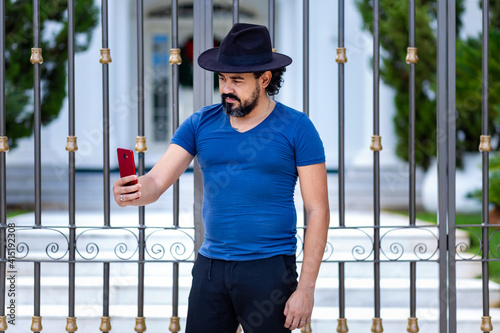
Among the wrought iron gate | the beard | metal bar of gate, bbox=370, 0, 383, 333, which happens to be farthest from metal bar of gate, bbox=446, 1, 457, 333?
the beard

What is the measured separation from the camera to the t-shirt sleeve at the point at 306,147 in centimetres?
199

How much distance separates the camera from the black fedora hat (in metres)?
1.99

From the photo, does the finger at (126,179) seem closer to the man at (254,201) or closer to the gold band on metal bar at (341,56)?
the man at (254,201)

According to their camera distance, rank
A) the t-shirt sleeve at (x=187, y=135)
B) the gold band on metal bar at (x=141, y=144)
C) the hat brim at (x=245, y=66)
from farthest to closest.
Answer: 1. the gold band on metal bar at (x=141, y=144)
2. the t-shirt sleeve at (x=187, y=135)
3. the hat brim at (x=245, y=66)

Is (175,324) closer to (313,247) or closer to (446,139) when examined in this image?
(313,247)

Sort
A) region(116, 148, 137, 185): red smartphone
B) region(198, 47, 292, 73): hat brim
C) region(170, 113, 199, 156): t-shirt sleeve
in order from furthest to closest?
1. region(170, 113, 199, 156): t-shirt sleeve
2. region(198, 47, 292, 73): hat brim
3. region(116, 148, 137, 185): red smartphone

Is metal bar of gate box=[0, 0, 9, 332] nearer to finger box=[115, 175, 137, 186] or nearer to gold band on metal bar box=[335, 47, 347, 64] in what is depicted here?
finger box=[115, 175, 137, 186]

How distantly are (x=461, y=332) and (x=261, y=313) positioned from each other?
2.16m

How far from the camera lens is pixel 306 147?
1.99 metres

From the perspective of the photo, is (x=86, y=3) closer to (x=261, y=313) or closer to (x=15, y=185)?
(x=15, y=185)

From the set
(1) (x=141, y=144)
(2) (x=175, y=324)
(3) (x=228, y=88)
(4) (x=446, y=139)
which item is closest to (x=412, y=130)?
(4) (x=446, y=139)

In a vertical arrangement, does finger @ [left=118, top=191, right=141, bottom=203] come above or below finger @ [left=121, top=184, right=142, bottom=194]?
below

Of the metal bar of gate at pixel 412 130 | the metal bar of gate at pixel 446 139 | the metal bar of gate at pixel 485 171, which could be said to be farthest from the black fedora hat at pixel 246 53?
the metal bar of gate at pixel 485 171

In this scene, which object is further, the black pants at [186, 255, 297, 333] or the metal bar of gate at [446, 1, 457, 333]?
the metal bar of gate at [446, 1, 457, 333]
